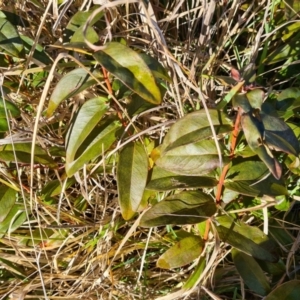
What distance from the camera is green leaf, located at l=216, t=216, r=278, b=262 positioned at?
36.3 inches

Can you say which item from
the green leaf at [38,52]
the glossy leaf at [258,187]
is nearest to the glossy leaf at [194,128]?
the glossy leaf at [258,187]

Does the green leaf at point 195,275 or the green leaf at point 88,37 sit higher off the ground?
the green leaf at point 88,37

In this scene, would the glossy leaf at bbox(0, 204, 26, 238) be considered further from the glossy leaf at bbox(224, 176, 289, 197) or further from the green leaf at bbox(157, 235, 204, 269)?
the glossy leaf at bbox(224, 176, 289, 197)

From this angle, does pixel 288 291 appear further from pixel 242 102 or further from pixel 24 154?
pixel 24 154

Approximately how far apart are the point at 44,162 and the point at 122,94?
23 centimetres

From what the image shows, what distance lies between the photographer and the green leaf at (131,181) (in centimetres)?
91

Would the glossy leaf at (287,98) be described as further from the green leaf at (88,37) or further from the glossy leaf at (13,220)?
the glossy leaf at (13,220)

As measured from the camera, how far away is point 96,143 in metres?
0.95

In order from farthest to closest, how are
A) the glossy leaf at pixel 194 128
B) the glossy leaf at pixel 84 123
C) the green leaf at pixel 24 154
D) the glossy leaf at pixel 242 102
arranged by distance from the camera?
1. the green leaf at pixel 24 154
2. the glossy leaf at pixel 84 123
3. the glossy leaf at pixel 194 128
4. the glossy leaf at pixel 242 102

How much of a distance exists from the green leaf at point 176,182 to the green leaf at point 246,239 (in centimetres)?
11

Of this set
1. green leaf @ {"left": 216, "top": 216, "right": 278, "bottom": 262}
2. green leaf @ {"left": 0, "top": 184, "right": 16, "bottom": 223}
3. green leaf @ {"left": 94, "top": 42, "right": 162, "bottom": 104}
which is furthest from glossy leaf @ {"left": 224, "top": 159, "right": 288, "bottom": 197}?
green leaf @ {"left": 0, "top": 184, "right": 16, "bottom": 223}

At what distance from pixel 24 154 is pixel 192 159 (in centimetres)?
36

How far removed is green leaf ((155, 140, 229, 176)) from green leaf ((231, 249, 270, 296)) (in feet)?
0.77

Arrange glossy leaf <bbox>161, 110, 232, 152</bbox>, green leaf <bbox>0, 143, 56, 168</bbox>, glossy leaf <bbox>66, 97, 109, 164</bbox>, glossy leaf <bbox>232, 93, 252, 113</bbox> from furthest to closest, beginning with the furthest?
green leaf <bbox>0, 143, 56, 168</bbox> < glossy leaf <bbox>66, 97, 109, 164</bbox> < glossy leaf <bbox>161, 110, 232, 152</bbox> < glossy leaf <bbox>232, 93, 252, 113</bbox>
